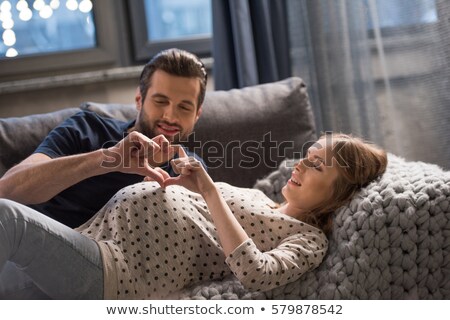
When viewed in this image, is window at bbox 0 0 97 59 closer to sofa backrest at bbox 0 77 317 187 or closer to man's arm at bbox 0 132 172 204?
sofa backrest at bbox 0 77 317 187

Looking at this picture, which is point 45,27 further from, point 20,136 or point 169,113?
point 169,113

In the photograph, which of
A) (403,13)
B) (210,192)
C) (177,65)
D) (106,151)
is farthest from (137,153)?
(403,13)

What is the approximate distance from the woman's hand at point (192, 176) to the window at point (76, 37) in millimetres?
1237

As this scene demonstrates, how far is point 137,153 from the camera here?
1.30m

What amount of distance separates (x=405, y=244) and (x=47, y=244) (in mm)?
A: 686

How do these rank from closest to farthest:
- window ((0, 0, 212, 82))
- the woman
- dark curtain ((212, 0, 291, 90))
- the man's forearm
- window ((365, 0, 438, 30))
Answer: the woman < the man's forearm < window ((365, 0, 438, 30)) < dark curtain ((212, 0, 291, 90)) < window ((0, 0, 212, 82))

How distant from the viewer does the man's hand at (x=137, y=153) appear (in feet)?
4.18

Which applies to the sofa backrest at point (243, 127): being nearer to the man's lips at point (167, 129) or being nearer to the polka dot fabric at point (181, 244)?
the man's lips at point (167, 129)

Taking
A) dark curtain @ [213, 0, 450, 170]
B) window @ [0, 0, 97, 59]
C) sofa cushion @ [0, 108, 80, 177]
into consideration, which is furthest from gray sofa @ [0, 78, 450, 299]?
window @ [0, 0, 97, 59]

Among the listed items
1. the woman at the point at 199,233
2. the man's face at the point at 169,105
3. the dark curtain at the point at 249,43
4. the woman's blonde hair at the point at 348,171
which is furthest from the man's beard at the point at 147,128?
the dark curtain at the point at 249,43

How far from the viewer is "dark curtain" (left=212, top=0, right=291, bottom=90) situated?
7.45 feet

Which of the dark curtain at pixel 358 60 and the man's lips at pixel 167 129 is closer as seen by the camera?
the man's lips at pixel 167 129
